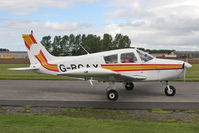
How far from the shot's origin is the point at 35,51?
12.6 meters

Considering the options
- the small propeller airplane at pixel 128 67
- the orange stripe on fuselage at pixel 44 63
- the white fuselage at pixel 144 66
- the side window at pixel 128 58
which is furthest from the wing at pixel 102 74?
the orange stripe on fuselage at pixel 44 63

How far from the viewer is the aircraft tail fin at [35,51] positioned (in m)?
12.5

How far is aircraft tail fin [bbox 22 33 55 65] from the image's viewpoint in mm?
12453

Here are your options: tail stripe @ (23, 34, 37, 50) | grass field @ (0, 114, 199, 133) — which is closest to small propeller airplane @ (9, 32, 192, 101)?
tail stripe @ (23, 34, 37, 50)

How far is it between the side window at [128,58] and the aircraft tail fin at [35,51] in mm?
4088

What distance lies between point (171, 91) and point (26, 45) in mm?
8094

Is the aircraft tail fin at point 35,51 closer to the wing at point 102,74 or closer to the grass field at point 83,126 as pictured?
the wing at point 102,74

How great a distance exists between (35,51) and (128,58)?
533 cm

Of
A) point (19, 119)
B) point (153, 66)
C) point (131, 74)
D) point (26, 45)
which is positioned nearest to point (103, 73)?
point (131, 74)

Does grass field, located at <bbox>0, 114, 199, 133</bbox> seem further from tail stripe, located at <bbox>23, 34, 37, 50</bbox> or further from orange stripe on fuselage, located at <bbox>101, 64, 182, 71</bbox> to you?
tail stripe, located at <bbox>23, 34, 37, 50</bbox>

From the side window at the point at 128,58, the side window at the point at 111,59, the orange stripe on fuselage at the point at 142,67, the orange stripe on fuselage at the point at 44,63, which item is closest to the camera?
the orange stripe on fuselage at the point at 142,67

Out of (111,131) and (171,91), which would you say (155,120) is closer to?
(111,131)

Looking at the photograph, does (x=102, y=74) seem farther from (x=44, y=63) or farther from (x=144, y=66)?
(x=44, y=63)

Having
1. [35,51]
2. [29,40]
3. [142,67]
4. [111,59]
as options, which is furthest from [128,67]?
[29,40]
